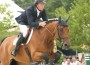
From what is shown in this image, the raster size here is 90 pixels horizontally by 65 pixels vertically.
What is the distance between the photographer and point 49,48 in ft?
36.2

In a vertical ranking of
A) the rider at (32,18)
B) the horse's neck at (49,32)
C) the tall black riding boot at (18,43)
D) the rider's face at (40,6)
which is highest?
the rider's face at (40,6)

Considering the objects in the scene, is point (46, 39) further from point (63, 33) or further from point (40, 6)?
point (40, 6)

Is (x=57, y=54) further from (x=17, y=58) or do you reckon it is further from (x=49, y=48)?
(x=17, y=58)

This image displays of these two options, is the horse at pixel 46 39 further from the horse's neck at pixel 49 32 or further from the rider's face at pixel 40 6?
the rider's face at pixel 40 6

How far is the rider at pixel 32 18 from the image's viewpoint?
36.2 feet

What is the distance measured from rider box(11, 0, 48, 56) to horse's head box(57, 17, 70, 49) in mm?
631

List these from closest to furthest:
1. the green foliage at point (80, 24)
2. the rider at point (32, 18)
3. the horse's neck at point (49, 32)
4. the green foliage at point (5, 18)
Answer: the horse's neck at point (49, 32)
the rider at point (32, 18)
the green foliage at point (80, 24)
the green foliage at point (5, 18)

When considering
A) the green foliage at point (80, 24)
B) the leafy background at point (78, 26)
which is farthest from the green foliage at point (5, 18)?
the green foliage at point (80, 24)

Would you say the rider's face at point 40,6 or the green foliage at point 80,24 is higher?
the rider's face at point 40,6

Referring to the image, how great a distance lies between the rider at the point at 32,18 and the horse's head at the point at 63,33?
63 centimetres

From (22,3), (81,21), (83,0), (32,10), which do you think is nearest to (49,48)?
(32,10)

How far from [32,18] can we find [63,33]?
1.29 m

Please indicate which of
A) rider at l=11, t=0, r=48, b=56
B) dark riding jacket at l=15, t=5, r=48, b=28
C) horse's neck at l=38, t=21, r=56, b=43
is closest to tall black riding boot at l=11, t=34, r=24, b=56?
rider at l=11, t=0, r=48, b=56

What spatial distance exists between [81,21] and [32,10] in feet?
77.4
